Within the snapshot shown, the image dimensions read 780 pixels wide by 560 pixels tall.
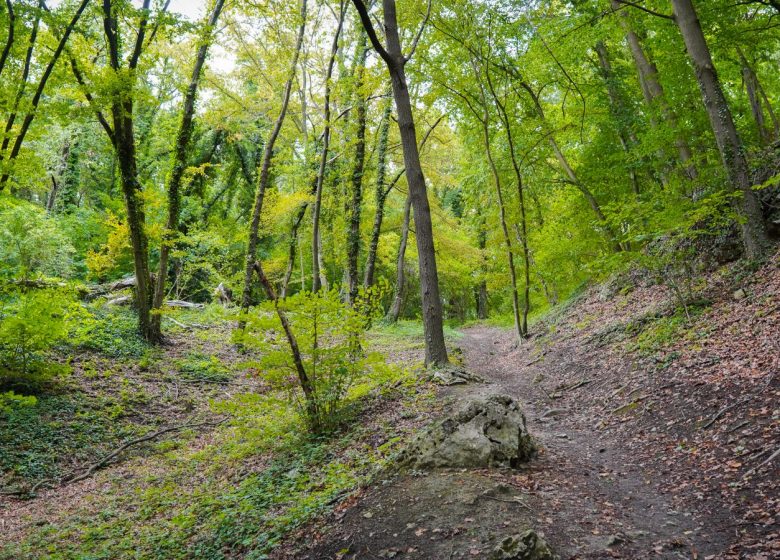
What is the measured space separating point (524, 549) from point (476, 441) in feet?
5.21

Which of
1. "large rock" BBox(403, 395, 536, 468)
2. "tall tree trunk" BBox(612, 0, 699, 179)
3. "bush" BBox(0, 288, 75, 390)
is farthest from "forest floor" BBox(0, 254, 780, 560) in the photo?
"tall tree trunk" BBox(612, 0, 699, 179)

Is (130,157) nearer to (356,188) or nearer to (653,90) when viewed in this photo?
(356,188)

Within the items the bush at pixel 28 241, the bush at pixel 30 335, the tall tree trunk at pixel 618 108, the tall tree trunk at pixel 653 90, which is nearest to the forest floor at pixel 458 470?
the bush at pixel 30 335

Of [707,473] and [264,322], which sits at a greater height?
[264,322]

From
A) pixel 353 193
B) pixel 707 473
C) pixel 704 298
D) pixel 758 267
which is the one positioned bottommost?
pixel 707 473

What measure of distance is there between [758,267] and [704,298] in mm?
832

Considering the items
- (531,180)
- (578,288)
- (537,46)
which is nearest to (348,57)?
(537,46)

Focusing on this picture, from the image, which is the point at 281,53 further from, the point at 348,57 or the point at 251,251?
the point at 251,251

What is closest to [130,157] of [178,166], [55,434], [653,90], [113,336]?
[178,166]

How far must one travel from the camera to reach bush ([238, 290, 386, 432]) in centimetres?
601

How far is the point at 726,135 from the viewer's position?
7.27 meters

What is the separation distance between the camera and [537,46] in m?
12.1

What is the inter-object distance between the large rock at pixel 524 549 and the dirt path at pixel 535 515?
0.40 feet

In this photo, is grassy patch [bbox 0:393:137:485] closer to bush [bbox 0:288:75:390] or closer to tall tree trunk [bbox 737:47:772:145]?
bush [bbox 0:288:75:390]
